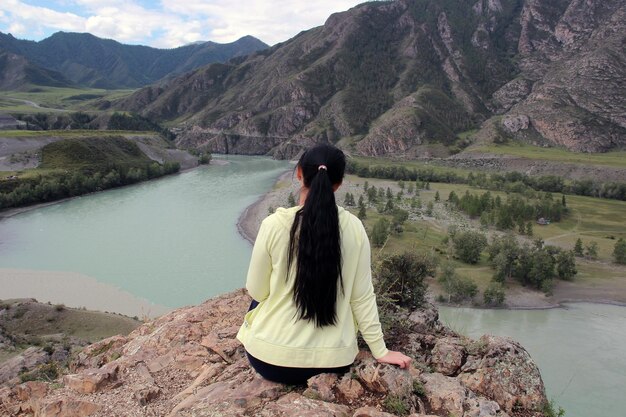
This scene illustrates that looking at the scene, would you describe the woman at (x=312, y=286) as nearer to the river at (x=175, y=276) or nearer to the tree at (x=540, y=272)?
the river at (x=175, y=276)

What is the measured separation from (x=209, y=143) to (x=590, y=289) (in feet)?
384

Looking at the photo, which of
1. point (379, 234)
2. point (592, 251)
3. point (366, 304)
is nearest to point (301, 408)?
point (366, 304)

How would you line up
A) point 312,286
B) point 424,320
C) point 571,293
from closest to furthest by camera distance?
point 312,286
point 424,320
point 571,293

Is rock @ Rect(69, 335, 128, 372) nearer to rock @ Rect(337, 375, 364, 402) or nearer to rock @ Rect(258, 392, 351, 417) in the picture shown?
rock @ Rect(258, 392, 351, 417)

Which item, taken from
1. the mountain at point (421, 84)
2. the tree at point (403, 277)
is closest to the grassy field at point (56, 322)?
the tree at point (403, 277)

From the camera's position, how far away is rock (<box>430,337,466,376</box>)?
4633 millimetres

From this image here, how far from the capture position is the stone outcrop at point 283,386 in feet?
12.4

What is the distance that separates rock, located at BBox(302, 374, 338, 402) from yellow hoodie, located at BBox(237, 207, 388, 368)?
0.27m

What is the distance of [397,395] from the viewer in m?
3.81

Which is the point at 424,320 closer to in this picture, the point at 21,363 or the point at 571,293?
the point at 21,363

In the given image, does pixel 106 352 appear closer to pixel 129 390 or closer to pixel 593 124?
pixel 129 390

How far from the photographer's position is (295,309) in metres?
3.40

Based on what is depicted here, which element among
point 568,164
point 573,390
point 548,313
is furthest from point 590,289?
point 568,164

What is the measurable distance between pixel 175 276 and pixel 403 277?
29.4m
